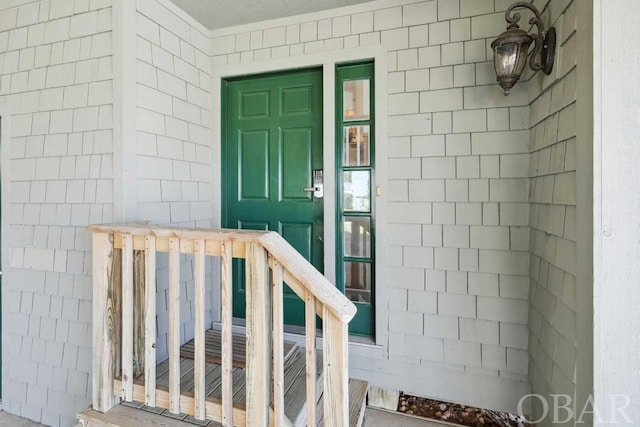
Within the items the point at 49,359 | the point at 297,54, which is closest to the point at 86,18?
the point at 297,54

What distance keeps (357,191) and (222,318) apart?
53.0 inches

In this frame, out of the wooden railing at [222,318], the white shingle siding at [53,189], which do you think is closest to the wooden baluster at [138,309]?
the wooden railing at [222,318]

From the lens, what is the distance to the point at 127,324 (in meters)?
1.72

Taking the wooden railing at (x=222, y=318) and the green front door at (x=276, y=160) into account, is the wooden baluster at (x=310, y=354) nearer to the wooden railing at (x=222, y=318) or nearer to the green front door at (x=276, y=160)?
the wooden railing at (x=222, y=318)

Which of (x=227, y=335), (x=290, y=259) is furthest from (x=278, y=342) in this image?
(x=290, y=259)

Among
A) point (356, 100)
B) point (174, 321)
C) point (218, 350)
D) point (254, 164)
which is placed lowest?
point (218, 350)

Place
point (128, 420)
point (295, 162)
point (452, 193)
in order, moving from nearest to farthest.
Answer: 1. point (128, 420)
2. point (452, 193)
3. point (295, 162)

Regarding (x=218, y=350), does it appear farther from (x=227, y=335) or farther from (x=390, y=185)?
(x=390, y=185)

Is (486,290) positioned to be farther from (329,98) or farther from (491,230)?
(329,98)

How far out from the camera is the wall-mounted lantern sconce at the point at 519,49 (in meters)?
1.61

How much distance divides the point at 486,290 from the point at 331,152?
1400 mm

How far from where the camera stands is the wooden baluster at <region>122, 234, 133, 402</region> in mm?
1704

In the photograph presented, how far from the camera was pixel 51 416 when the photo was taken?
227cm

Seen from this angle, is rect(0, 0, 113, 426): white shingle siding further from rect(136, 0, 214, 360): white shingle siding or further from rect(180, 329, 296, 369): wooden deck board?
rect(180, 329, 296, 369): wooden deck board
